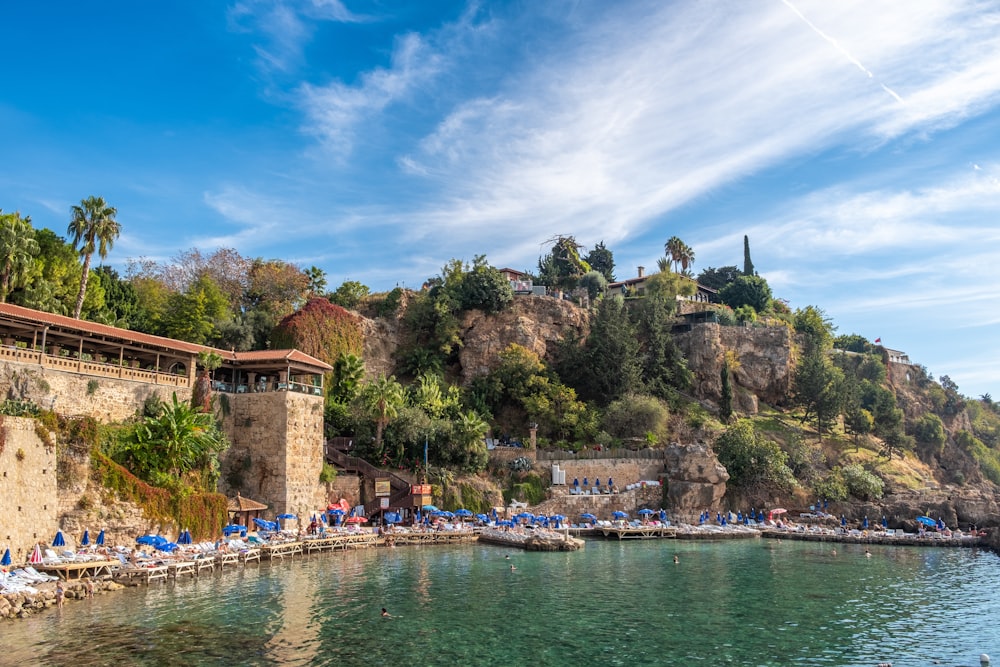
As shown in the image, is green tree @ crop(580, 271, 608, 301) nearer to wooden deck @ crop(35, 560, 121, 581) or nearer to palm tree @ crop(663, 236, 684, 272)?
palm tree @ crop(663, 236, 684, 272)

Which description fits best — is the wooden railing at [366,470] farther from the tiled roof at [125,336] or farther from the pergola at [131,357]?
the tiled roof at [125,336]

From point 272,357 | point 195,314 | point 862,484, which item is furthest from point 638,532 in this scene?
point 195,314

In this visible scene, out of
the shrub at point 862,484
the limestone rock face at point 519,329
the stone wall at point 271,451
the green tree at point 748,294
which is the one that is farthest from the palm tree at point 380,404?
the green tree at point 748,294

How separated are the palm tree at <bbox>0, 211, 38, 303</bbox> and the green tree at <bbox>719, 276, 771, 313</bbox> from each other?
206 feet

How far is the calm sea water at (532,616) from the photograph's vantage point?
18.0 meters

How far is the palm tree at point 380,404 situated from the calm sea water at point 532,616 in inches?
446

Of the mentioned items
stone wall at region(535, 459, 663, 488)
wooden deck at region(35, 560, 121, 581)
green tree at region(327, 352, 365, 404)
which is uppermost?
green tree at region(327, 352, 365, 404)

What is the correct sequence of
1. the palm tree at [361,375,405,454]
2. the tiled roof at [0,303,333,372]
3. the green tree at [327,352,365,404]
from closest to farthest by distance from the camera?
the tiled roof at [0,303,333,372], the palm tree at [361,375,405,454], the green tree at [327,352,365,404]

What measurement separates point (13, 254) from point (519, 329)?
118ft

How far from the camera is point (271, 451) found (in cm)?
3756

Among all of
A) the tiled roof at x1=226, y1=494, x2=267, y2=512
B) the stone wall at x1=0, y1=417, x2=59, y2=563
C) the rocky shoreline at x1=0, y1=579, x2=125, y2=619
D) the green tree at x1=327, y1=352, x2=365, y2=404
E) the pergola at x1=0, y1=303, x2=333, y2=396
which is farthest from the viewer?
the green tree at x1=327, y1=352, x2=365, y2=404

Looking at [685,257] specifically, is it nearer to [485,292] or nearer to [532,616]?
[485,292]

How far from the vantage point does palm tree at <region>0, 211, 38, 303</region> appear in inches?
1375

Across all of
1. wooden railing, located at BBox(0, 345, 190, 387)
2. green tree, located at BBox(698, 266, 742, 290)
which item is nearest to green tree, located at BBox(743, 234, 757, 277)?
green tree, located at BBox(698, 266, 742, 290)
